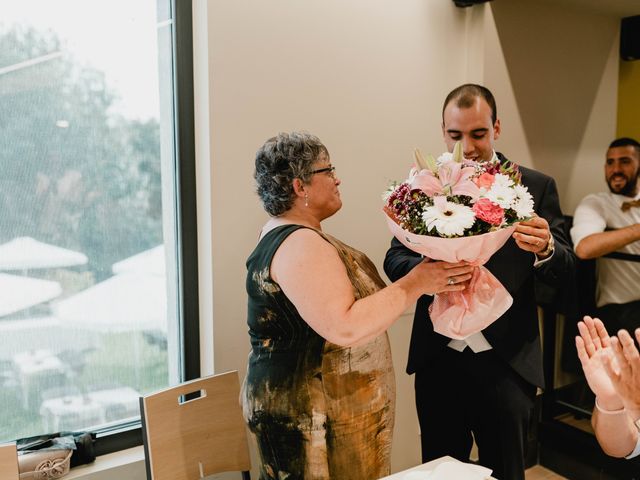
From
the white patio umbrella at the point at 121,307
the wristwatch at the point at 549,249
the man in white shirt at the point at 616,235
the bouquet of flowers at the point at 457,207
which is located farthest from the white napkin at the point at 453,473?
the man in white shirt at the point at 616,235

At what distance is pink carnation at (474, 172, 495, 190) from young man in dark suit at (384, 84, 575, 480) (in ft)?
1.57

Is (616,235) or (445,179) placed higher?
(445,179)

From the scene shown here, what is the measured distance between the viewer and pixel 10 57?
195cm

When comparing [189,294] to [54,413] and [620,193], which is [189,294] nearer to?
[54,413]

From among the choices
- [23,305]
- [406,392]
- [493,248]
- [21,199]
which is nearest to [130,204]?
[21,199]

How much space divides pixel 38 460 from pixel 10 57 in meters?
1.41

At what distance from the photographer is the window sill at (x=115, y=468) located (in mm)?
2055

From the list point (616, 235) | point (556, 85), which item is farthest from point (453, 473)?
point (556, 85)

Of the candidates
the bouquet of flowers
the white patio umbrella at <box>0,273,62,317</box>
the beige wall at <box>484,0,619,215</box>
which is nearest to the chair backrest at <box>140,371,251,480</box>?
the white patio umbrella at <box>0,273,62,317</box>

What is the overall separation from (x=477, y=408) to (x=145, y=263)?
141 cm

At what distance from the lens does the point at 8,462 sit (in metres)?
1.55

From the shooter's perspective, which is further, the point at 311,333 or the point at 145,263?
the point at 145,263

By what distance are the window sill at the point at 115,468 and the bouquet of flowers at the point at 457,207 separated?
1.41m

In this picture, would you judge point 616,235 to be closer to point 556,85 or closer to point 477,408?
point 556,85
